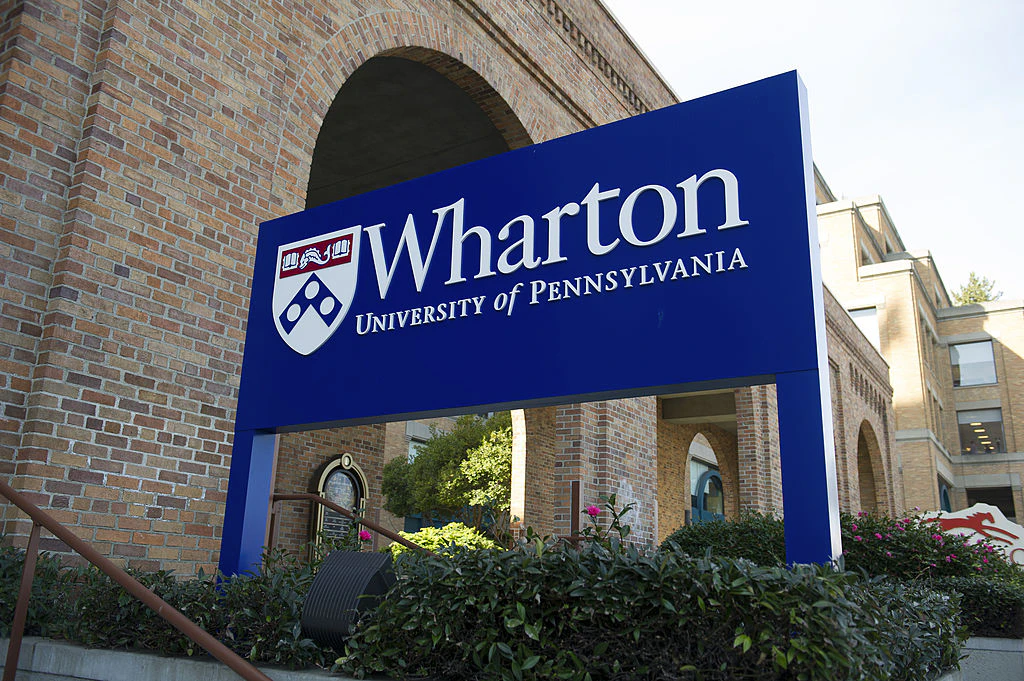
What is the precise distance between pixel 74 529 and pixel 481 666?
10.6 feet

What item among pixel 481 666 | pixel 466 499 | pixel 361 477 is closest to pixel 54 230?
pixel 481 666

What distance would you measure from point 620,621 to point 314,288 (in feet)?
11.8

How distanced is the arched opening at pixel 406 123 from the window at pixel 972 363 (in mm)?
42043

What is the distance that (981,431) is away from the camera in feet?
141

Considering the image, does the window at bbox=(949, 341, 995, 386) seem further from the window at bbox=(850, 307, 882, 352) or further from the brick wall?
the brick wall

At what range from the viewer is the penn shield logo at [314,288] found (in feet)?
18.3

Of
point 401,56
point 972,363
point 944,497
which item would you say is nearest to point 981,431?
point 972,363

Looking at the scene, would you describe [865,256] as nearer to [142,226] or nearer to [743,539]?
[743,539]

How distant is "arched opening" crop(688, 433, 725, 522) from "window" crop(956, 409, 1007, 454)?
1831 centimetres

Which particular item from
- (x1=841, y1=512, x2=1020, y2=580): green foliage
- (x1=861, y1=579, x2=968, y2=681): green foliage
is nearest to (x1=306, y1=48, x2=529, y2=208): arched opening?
(x1=841, y1=512, x2=1020, y2=580): green foliage

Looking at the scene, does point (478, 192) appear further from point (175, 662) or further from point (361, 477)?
point (361, 477)

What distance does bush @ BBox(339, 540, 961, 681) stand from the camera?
268cm

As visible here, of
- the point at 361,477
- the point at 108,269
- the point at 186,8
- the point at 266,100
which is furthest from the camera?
the point at 361,477

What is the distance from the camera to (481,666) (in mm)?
3096
